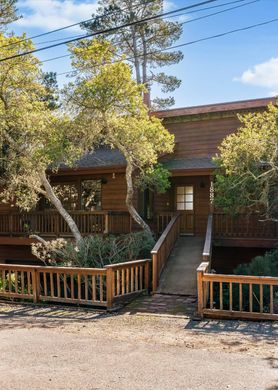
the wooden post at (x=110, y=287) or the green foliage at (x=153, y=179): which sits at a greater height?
the green foliage at (x=153, y=179)

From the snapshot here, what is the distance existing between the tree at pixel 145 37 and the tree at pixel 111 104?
1439 centimetres

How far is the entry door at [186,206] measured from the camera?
1555cm

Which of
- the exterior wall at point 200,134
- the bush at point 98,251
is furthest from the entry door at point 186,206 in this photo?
the bush at point 98,251

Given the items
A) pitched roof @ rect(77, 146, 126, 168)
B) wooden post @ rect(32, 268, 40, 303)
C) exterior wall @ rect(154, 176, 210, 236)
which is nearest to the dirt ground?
wooden post @ rect(32, 268, 40, 303)

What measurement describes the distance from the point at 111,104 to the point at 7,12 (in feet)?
50.7

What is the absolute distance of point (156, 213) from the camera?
15109mm

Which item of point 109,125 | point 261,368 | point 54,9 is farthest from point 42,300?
point 54,9

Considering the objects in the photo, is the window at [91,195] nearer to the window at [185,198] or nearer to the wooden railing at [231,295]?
the window at [185,198]

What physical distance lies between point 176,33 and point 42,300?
68.6 ft

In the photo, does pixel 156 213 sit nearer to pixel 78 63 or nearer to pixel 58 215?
pixel 58 215

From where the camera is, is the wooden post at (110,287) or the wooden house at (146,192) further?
the wooden house at (146,192)

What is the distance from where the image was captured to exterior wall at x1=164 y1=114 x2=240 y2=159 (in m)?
15.7

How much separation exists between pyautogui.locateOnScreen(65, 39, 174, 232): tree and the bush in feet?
7.70

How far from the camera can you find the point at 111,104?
11031 mm
